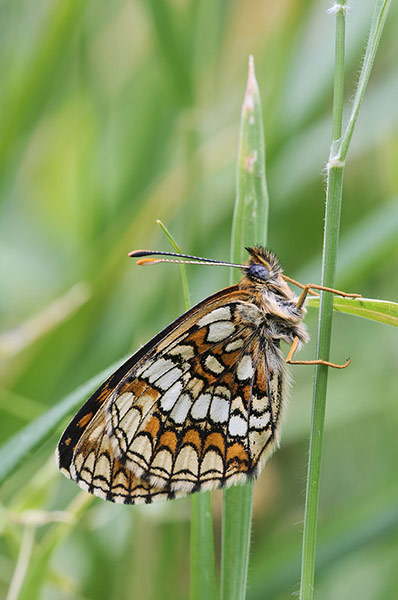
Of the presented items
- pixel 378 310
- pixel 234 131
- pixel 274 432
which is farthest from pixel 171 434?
pixel 234 131

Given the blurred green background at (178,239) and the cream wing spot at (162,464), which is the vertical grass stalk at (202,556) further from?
the blurred green background at (178,239)

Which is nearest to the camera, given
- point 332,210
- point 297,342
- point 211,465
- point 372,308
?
point 332,210

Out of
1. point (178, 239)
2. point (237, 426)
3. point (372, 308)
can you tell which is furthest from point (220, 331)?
point (178, 239)

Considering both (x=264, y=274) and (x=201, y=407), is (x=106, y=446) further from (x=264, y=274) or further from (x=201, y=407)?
(x=264, y=274)

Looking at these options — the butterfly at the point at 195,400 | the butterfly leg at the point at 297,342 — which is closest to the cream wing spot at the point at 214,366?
the butterfly at the point at 195,400

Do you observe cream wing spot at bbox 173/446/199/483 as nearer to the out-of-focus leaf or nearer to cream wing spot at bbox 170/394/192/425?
cream wing spot at bbox 170/394/192/425
